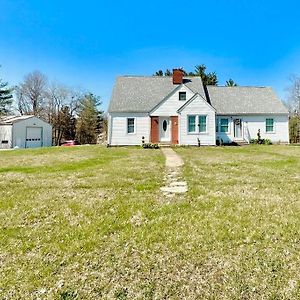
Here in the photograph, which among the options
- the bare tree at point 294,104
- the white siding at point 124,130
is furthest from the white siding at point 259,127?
the bare tree at point 294,104

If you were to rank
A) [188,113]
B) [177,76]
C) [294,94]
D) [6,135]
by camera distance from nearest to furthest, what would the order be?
1. [188,113]
2. [177,76]
3. [6,135]
4. [294,94]

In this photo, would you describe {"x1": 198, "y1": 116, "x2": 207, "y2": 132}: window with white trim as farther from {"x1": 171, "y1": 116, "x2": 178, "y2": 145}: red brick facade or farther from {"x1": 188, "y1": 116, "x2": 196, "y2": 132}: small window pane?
{"x1": 171, "y1": 116, "x2": 178, "y2": 145}: red brick facade

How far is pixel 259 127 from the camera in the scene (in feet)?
73.9

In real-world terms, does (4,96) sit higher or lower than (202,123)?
higher

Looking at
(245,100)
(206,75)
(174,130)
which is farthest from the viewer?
(206,75)

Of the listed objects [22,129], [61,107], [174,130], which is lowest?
[174,130]

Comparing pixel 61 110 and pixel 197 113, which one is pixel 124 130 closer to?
pixel 197 113

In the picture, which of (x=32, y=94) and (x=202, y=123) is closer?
(x=202, y=123)

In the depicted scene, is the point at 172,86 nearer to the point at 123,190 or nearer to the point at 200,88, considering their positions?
the point at 200,88

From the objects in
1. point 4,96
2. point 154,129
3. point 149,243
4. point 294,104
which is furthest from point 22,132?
point 294,104

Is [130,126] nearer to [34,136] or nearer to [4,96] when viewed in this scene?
[34,136]

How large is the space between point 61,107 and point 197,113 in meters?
31.4

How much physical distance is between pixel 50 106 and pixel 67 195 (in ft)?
139

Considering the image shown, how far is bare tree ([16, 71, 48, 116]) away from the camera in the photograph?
43406 mm
